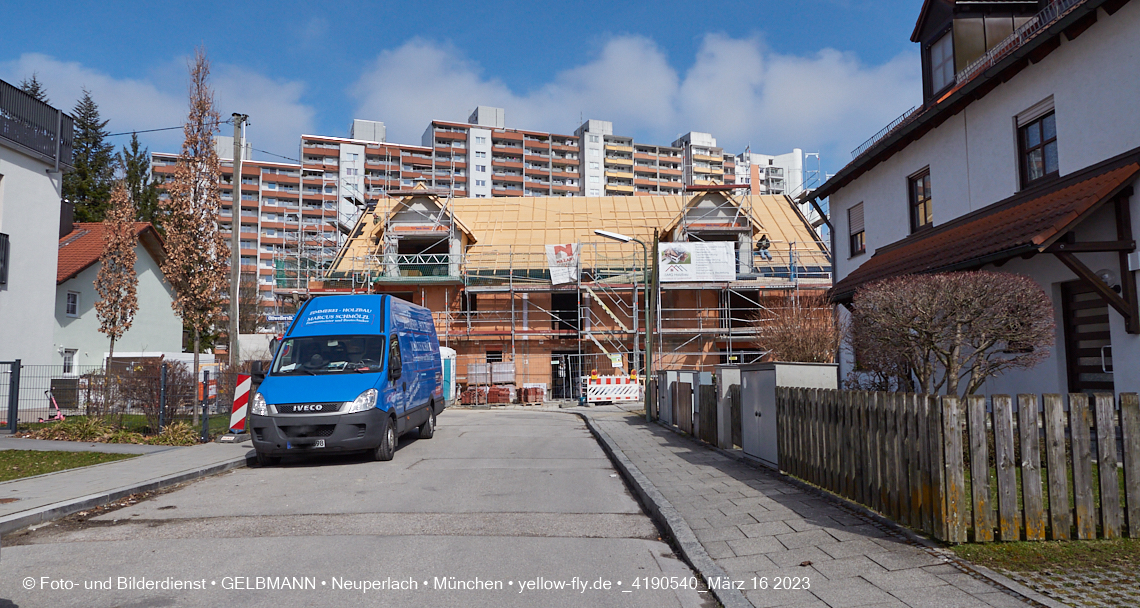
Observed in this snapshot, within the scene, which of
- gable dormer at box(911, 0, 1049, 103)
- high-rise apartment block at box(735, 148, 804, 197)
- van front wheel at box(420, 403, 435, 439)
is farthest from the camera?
high-rise apartment block at box(735, 148, 804, 197)

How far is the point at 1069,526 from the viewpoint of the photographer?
5.26 meters

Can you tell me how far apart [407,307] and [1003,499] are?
1186 cm

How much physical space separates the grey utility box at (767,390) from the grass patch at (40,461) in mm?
9552

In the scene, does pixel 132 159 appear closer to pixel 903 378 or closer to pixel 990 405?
pixel 903 378

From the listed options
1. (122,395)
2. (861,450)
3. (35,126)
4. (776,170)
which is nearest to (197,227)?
(122,395)

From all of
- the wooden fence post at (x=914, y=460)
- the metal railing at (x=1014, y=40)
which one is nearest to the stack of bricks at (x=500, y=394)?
the metal railing at (x=1014, y=40)

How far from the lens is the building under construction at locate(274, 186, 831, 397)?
33.2 m

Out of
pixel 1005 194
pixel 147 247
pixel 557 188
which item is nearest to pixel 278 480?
pixel 1005 194

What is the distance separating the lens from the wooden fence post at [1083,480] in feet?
17.2

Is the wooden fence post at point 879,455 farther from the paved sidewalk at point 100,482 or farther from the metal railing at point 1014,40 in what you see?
the metal railing at point 1014,40

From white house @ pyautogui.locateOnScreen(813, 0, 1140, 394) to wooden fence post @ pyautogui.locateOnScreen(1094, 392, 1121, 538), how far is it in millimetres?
4789

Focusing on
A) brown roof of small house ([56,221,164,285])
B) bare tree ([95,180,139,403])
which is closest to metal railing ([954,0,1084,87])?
bare tree ([95,180,139,403])

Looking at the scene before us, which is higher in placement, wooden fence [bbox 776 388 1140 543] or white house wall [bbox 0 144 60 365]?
white house wall [bbox 0 144 60 365]

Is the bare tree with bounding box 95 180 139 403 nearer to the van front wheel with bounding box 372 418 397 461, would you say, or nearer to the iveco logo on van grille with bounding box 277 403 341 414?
the iveco logo on van grille with bounding box 277 403 341 414
